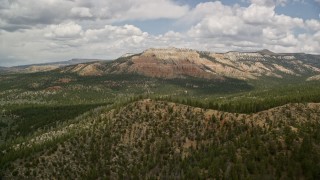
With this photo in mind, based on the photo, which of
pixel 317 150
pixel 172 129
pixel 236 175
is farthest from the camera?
pixel 172 129

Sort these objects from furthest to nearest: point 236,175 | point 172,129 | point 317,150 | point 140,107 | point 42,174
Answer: point 140,107 < point 172,129 < point 42,174 < point 317,150 < point 236,175

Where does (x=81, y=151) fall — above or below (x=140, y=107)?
below

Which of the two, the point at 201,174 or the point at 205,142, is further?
the point at 205,142

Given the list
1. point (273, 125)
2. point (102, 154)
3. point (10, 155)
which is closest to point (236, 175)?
point (273, 125)

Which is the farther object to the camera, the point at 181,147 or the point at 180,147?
the point at 180,147

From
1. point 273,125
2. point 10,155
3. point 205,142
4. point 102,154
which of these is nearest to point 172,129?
point 205,142

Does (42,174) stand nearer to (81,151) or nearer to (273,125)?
(81,151)
